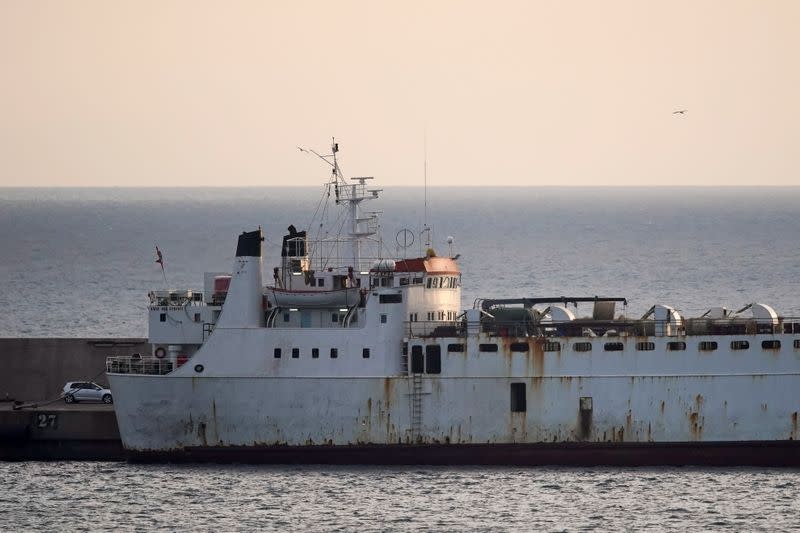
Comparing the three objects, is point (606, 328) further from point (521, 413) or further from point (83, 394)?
point (83, 394)

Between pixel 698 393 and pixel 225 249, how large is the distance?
9159 cm

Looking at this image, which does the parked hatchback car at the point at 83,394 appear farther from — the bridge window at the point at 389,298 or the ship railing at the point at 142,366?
the bridge window at the point at 389,298

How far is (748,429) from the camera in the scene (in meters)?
51.5

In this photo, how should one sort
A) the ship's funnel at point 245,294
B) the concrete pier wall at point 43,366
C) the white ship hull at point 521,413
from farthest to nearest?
1. the concrete pier wall at point 43,366
2. the ship's funnel at point 245,294
3. the white ship hull at point 521,413

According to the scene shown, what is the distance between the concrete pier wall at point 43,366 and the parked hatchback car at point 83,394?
1.75m

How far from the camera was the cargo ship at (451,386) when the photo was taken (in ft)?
169

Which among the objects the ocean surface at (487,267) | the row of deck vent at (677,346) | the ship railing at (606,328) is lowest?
the row of deck vent at (677,346)

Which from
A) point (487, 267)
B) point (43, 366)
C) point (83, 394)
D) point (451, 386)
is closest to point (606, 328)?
point (451, 386)

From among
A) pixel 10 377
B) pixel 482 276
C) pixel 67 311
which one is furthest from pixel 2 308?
pixel 10 377

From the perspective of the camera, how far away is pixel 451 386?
2048 inches

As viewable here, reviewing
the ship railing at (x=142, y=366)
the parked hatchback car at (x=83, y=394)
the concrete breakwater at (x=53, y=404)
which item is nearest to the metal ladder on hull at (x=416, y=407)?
the ship railing at (x=142, y=366)

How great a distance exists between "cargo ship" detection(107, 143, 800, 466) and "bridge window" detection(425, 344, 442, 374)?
3 cm

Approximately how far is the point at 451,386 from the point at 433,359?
3.23 feet

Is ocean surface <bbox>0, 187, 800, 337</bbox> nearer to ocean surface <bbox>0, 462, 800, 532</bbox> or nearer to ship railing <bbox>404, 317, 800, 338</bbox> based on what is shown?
ship railing <bbox>404, 317, 800, 338</bbox>
